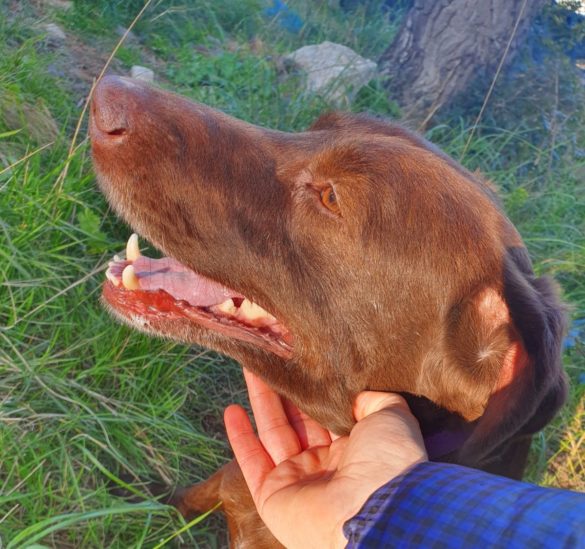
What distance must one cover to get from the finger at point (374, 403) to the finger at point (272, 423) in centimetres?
33

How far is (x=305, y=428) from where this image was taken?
258 centimetres

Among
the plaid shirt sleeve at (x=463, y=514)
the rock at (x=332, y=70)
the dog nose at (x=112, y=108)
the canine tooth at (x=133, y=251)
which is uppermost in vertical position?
the dog nose at (x=112, y=108)

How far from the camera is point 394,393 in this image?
7.39 ft

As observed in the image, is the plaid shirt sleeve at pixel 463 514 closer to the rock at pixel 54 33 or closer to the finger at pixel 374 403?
the finger at pixel 374 403

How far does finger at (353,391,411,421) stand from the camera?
85.4 inches

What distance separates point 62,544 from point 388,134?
1891 millimetres

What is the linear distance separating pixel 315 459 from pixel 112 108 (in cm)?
137

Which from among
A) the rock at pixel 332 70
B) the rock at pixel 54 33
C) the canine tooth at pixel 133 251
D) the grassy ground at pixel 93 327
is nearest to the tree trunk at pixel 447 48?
the rock at pixel 332 70

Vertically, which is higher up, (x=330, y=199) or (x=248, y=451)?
(x=330, y=199)

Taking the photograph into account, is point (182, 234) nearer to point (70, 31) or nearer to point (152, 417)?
point (152, 417)

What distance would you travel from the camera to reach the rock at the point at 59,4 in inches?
193

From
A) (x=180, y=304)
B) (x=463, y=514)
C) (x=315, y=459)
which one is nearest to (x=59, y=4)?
(x=180, y=304)

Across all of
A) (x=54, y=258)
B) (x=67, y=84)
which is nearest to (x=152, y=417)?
(x=54, y=258)

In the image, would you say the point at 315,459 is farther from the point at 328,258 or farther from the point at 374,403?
the point at 328,258
